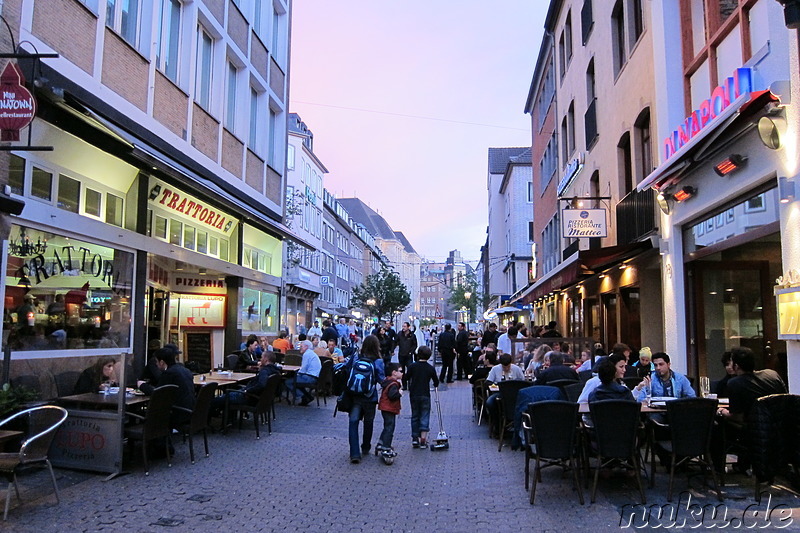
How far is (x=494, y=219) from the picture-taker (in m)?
61.6

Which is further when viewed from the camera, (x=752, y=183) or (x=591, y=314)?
(x=591, y=314)

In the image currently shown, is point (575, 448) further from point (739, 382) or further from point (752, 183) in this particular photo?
point (752, 183)

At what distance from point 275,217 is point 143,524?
14737 mm

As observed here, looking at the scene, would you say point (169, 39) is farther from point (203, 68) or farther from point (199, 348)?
point (199, 348)

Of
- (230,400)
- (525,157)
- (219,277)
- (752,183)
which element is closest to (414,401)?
(230,400)

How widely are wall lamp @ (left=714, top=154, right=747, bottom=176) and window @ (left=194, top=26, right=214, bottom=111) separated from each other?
34.2ft

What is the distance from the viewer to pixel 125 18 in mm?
10602

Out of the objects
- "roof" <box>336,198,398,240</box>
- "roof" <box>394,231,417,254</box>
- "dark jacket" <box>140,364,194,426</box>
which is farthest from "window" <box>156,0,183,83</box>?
"roof" <box>394,231,417,254</box>

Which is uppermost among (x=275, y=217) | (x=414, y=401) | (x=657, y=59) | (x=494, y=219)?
(x=494, y=219)

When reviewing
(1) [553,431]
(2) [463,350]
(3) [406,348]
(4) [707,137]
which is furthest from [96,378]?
(2) [463,350]

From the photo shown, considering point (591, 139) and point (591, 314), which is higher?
point (591, 139)

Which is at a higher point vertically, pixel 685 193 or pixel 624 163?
pixel 624 163

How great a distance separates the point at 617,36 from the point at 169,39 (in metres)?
10.3

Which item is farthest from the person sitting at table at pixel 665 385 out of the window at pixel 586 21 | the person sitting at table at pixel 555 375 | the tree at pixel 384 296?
the tree at pixel 384 296
